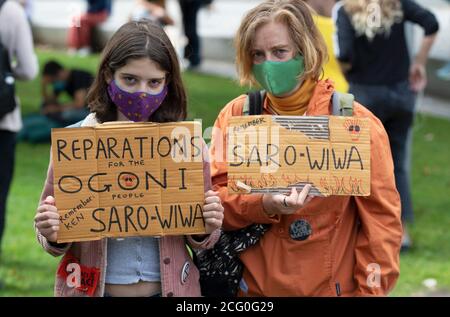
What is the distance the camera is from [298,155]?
372 cm

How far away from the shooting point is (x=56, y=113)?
11.9 m

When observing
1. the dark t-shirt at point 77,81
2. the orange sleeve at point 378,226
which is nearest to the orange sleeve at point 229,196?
the orange sleeve at point 378,226

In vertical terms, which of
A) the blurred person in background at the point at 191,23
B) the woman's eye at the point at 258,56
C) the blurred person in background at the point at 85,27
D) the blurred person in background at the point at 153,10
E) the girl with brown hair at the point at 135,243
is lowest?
the girl with brown hair at the point at 135,243

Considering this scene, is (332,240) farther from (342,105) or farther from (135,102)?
(135,102)

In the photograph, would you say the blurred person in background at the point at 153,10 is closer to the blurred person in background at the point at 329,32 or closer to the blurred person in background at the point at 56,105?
the blurred person in background at the point at 56,105

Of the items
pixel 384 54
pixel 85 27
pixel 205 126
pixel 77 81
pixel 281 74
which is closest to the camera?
pixel 281 74

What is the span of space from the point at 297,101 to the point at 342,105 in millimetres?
169

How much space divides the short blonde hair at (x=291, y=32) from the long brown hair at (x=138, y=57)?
0.26 metres

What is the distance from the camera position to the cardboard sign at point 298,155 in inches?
146

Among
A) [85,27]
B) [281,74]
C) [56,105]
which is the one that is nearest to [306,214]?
[281,74]

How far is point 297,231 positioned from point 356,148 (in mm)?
384

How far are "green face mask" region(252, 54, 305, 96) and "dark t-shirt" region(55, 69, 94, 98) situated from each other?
835 cm

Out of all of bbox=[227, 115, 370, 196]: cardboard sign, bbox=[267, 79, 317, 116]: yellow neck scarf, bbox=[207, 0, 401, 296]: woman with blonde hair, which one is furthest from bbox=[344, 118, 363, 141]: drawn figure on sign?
bbox=[267, 79, 317, 116]: yellow neck scarf
